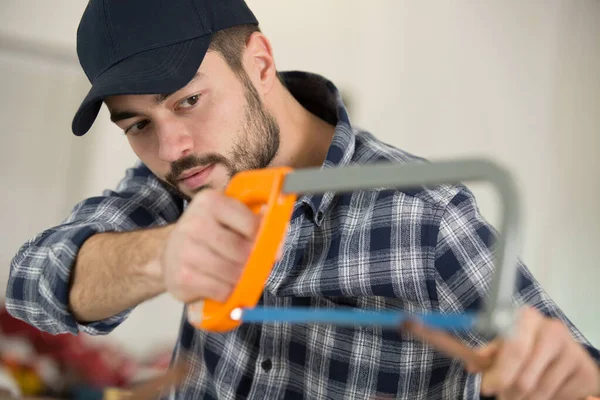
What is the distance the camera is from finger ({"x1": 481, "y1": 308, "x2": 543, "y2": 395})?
0.55 metres

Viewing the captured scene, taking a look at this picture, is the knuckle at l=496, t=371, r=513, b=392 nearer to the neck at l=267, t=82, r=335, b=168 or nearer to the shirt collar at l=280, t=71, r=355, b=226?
the shirt collar at l=280, t=71, r=355, b=226

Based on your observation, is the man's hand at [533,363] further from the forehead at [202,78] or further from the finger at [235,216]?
the forehead at [202,78]

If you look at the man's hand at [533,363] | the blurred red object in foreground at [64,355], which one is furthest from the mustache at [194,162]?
the blurred red object in foreground at [64,355]

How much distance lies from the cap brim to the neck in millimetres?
192

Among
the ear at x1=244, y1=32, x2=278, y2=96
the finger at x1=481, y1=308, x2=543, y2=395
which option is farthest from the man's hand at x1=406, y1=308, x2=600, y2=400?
the ear at x1=244, y1=32, x2=278, y2=96

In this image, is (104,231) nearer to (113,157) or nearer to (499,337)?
(499,337)

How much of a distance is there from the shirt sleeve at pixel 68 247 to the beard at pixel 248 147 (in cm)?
10

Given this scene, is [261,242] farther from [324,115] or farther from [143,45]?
[324,115]

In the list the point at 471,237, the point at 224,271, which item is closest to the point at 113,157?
the point at 471,237

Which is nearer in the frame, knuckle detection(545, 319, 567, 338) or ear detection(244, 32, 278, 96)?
knuckle detection(545, 319, 567, 338)

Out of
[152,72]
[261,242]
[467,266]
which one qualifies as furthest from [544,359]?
[152,72]

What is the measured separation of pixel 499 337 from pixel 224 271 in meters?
0.23

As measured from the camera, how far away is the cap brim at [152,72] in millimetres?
963

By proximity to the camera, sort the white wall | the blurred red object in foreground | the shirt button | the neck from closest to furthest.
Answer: the shirt button
the neck
the blurred red object in foreground
the white wall
